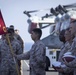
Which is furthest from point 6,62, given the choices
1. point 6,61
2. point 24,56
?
point 24,56

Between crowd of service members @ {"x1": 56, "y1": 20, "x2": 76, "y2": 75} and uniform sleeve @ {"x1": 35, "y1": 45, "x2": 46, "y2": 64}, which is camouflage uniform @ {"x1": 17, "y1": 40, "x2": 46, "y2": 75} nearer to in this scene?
uniform sleeve @ {"x1": 35, "y1": 45, "x2": 46, "y2": 64}

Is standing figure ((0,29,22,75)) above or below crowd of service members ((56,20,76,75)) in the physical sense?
below

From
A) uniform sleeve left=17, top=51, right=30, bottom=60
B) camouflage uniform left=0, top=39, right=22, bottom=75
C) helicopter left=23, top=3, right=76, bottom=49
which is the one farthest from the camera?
helicopter left=23, top=3, right=76, bottom=49

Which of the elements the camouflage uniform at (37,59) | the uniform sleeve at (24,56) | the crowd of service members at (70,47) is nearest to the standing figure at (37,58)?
the camouflage uniform at (37,59)

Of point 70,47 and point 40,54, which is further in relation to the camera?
point 40,54

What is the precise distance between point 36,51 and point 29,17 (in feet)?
70.4

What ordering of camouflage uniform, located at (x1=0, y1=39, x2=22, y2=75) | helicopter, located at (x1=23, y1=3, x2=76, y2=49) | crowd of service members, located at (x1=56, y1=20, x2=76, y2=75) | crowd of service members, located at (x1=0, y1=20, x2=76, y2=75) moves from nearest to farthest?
crowd of service members, located at (x1=56, y1=20, x2=76, y2=75) → crowd of service members, located at (x1=0, y1=20, x2=76, y2=75) → camouflage uniform, located at (x1=0, y1=39, x2=22, y2=75) → helicopter, located at (x1=23, y1=3, x2=76, y2=49)

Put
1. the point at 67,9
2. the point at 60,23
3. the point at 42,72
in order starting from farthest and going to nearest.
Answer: the point at 67,9 < the point at 60,23 < the point at 42,72

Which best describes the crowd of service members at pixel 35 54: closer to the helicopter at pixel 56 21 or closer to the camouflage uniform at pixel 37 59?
the camouflage uniform at pixel 37 59

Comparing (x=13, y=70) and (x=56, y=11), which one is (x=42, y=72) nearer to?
(x=13, y=70)

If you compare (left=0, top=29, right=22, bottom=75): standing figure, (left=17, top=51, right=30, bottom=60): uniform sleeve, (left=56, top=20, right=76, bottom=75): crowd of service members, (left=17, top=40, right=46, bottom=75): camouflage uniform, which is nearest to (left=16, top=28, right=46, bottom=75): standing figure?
(left=17, top=40, right=46, bottom=75): camouflage uniform

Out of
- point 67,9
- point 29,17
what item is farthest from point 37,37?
point 29,17

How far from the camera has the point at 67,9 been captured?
25297mm

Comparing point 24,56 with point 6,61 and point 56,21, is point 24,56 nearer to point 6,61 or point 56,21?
point 6,61
